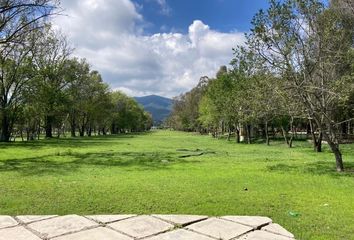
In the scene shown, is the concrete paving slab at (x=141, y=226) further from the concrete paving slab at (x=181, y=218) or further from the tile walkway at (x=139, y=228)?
the concrete paving slab at (x=181, y=218)

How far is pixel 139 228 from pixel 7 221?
2220 mm

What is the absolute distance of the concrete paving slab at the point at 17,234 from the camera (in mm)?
5442

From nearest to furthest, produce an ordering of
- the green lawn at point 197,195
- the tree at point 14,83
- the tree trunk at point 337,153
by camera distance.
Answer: the green lawn at point 197,195, the tree trunk at point 337,153, the tree at point 14,83

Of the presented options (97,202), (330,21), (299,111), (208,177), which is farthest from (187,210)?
(330,21)

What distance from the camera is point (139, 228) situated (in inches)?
239

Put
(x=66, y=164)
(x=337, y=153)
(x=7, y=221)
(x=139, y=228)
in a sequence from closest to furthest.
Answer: (x=139, y=228), (x=7, y=221), (x=337, y=153), (x=66, y=164)

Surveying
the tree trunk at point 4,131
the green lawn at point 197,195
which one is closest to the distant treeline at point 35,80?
the tree trunk at point 4,131

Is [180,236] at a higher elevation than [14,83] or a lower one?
lower

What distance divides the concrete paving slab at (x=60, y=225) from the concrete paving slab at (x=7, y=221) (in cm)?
31

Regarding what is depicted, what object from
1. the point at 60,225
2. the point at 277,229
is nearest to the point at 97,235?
the point at 60,225

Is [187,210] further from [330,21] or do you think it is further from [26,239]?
[330,21]

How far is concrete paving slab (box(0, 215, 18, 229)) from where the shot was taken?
614 centimetres

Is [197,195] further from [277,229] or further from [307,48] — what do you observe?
[307,48]

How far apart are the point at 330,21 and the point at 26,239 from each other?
13622mm
